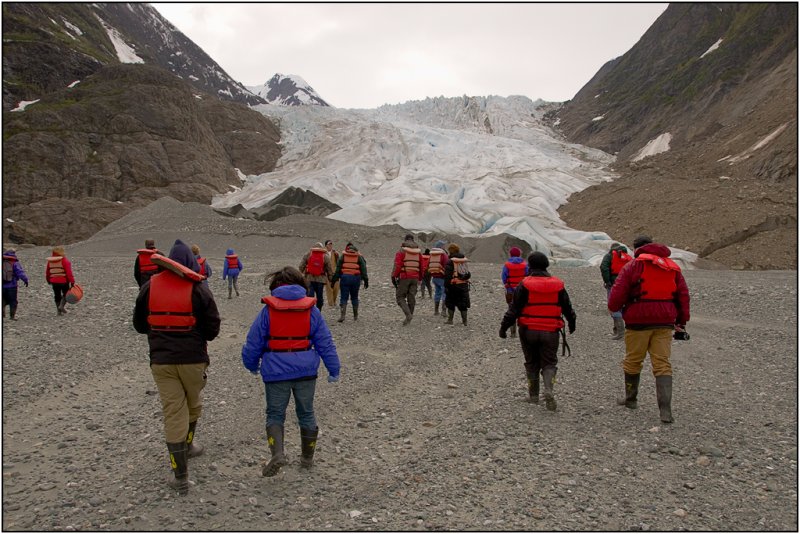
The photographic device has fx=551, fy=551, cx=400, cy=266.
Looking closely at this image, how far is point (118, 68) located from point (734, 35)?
7090 cm

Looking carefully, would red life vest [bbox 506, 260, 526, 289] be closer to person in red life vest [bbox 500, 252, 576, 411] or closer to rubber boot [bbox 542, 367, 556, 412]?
person in red life vest [bbox 500, 252, 576, 411]

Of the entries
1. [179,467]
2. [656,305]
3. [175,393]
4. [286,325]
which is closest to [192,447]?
[179,467]

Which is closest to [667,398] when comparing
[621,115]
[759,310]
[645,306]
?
[645,306]

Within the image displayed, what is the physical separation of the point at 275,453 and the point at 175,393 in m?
0.97

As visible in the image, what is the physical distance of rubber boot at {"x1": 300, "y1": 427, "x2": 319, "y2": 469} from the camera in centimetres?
487

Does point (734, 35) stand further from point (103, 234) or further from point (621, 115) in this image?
point (103, 234)

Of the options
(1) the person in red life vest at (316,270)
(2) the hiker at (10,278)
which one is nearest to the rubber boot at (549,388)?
(1) the person in red life vest at (316,270)

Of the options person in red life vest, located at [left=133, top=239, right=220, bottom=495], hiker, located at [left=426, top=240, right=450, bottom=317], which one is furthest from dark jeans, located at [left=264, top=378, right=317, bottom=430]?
hiker, located at [left=426, top=240, right=450, bottom=317]

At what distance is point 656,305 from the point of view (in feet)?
19.1

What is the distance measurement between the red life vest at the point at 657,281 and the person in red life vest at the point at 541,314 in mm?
802

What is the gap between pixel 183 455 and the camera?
4.46 m

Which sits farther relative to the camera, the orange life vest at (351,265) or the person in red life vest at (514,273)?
the orange life vest at (351,265)

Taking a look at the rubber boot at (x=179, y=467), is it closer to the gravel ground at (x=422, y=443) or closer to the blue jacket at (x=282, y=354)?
the gravel ground at (x=422, y=443)

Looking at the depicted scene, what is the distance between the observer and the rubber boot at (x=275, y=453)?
468cm
